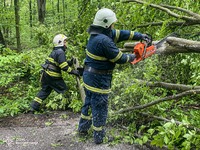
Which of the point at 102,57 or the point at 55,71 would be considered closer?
the point at 102,57

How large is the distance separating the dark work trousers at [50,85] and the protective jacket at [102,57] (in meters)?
1.86

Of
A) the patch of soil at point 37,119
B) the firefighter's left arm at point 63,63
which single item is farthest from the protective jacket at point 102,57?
the patch of soil at point 37,119

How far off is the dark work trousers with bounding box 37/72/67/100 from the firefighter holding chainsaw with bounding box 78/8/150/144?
5.72 ft

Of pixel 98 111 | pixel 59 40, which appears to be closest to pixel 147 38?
pixel 98 111

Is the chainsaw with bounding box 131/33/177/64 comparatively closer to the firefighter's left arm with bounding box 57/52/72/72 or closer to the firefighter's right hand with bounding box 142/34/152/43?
the firefighter's right hand with bounding box 142/34/152/43

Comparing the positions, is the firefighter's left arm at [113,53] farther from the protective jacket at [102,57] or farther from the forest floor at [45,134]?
the forest floor at [45,134]

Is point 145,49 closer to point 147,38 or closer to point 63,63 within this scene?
point 147,38

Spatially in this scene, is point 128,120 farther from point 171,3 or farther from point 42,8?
point 42,8

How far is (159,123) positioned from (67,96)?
266 cm

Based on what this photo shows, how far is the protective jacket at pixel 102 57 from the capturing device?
362cm

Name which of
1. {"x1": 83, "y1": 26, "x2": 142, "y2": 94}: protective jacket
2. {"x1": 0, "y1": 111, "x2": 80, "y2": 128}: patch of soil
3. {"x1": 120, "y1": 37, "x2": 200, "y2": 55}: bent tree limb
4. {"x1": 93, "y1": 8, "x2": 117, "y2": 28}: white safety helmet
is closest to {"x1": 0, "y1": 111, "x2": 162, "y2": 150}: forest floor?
{"x1": 0, "y1": 111, "x2": 80, "y2": 128}: patch of soil

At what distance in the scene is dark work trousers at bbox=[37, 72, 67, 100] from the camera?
5.73m

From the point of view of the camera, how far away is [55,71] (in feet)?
18.5

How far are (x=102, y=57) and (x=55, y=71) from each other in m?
2.14
